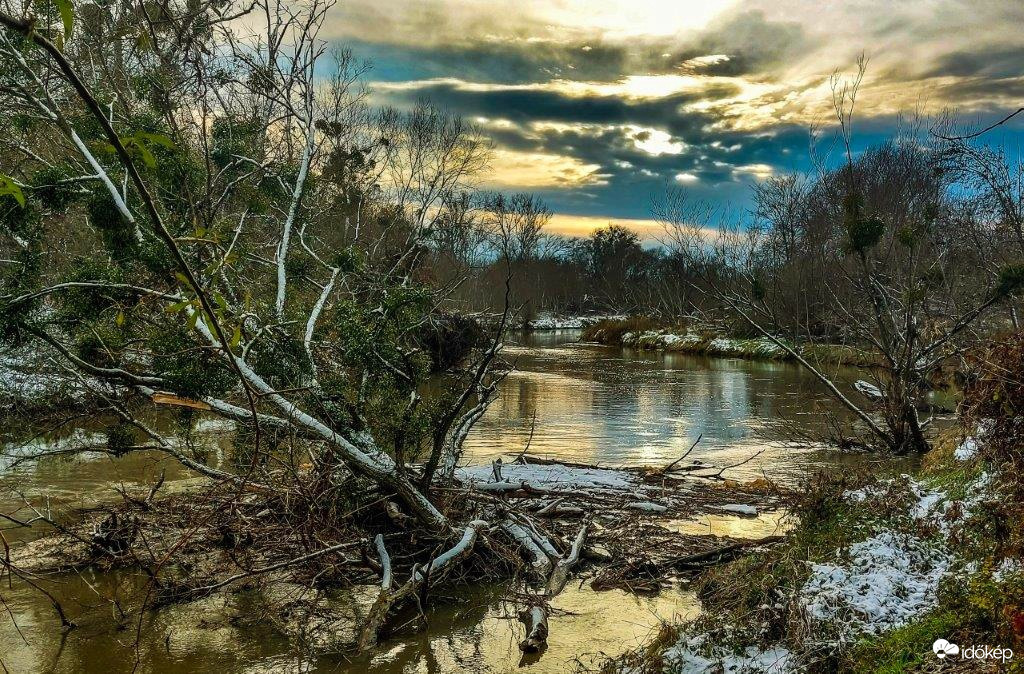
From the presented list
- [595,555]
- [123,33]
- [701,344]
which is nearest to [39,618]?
[595,555]

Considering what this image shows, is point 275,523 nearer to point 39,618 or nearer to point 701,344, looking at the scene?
point 39,618

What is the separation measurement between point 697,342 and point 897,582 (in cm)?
3505

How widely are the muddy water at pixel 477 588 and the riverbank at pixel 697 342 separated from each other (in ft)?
28.6

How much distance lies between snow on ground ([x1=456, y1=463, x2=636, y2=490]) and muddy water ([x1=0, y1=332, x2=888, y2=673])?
0.56 metres

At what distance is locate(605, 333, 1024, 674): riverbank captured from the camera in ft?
11.5

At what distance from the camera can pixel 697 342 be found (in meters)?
38.2

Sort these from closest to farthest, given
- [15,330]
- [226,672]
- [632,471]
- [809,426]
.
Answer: [226,672]
[15,330]
[632,471]
[809,426]

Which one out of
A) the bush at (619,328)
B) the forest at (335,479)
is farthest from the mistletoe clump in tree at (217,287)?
the bush at (619,328)

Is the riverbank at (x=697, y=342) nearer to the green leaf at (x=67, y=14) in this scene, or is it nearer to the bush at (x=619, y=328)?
the bush at (x=619, y=328)

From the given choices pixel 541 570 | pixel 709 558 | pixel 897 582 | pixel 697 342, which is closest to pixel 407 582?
pixel 541 570

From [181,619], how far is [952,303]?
56.1ft

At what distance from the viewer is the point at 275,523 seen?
7020 mm

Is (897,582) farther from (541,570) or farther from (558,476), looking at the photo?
(558,476)

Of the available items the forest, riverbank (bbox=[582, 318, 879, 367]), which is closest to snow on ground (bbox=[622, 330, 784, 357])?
riverbank (bbox=[582, 318, 879, 367])
